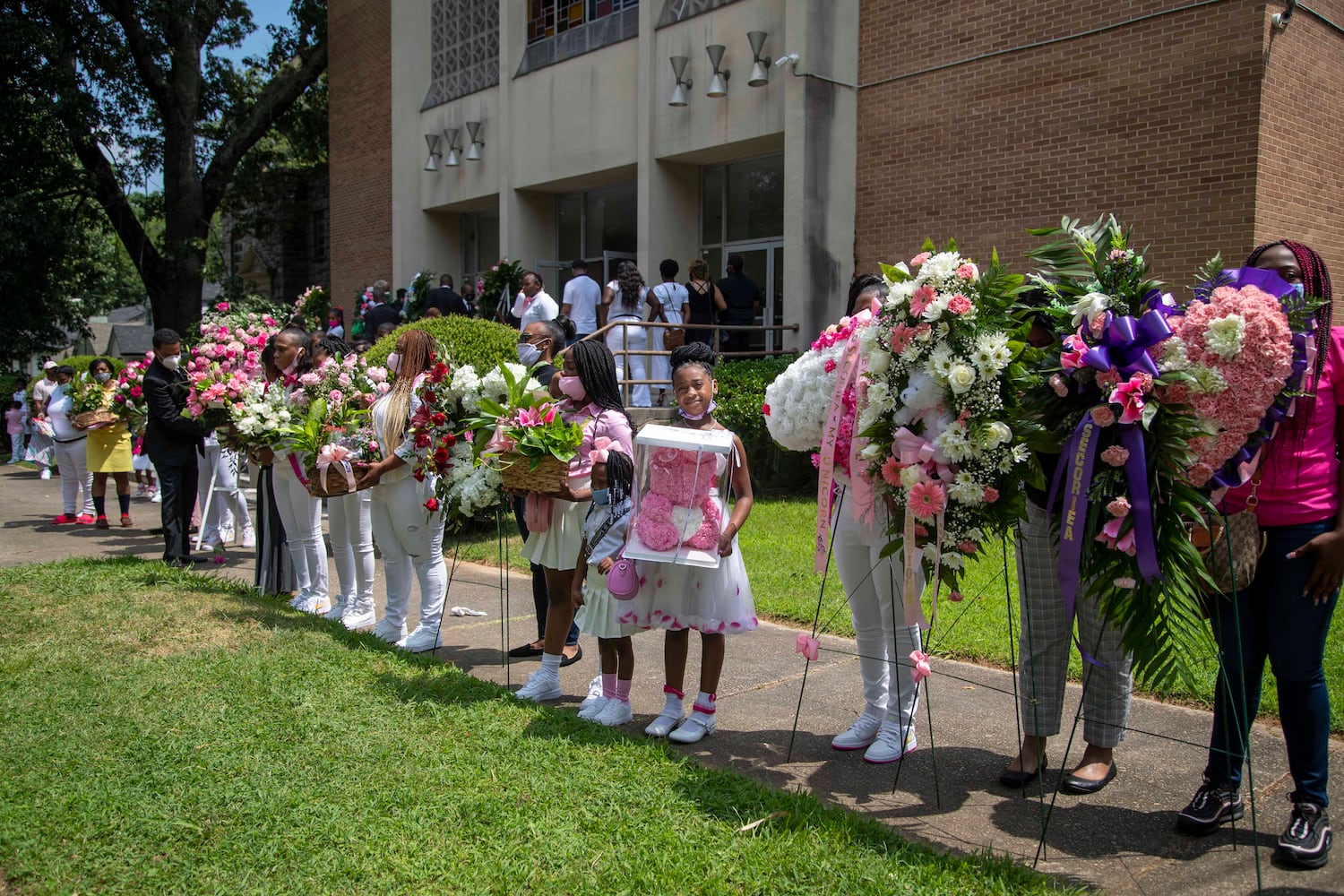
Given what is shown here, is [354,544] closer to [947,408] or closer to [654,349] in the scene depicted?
[947,408]

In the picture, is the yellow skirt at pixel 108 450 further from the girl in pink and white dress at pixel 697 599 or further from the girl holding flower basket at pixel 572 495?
the girl in pink and white dress at pixel 697 599

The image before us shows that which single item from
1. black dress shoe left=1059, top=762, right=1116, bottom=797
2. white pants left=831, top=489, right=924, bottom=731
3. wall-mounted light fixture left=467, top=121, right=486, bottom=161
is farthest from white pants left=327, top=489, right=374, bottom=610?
wall-mounted light fixture left=467, top=121, right=486, bottom=161

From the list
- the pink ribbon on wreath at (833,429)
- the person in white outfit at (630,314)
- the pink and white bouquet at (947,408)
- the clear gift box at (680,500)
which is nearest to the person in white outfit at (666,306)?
the person in white outfit at (630,314)

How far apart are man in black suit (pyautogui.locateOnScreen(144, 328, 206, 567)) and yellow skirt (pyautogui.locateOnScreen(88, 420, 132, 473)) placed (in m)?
2.99

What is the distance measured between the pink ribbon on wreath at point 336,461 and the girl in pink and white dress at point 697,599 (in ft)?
8.27

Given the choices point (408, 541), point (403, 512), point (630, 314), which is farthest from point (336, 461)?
point (630, 314)

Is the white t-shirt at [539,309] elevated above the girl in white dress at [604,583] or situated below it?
above

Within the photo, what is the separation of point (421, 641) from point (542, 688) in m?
1.43

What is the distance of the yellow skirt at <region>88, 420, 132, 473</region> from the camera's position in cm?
1230

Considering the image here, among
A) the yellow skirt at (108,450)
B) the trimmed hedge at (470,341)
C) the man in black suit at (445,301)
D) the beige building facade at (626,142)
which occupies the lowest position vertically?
the yellow skirt at (108,450)

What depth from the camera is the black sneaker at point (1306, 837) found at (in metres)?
3.56

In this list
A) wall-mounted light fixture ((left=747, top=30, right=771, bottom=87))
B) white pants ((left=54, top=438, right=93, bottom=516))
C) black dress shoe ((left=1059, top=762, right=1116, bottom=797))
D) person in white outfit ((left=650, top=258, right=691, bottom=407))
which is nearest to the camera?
black dress shoe ((left=1059, top=762, right=1116, bottom=797))

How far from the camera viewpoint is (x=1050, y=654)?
437cm

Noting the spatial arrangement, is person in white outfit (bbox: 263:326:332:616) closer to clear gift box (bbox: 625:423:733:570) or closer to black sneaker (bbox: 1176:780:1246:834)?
clear gift box (bbox: 625:423:733:570)
